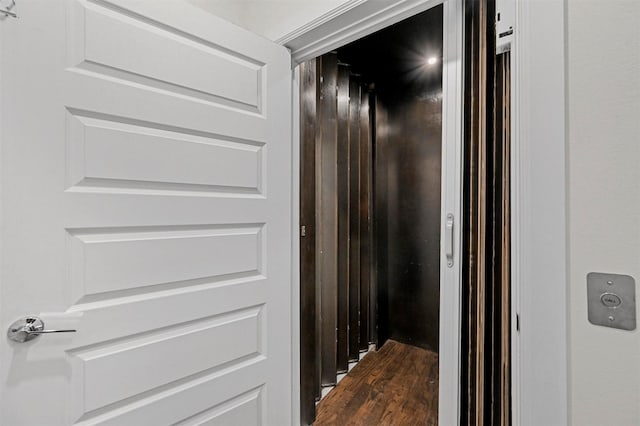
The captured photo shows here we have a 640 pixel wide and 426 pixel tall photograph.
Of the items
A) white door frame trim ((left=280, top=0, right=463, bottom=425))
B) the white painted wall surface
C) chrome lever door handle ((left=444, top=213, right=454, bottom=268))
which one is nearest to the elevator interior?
white door frame trim ((left=280, top=0, right=463, bottom=425))

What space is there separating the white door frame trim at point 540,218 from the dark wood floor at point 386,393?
144cm

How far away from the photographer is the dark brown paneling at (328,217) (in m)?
2.35

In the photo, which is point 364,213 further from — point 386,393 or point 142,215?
point 142,215

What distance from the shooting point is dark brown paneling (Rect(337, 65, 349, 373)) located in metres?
2.57

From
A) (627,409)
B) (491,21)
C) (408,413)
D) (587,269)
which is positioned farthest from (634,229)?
(408,413)

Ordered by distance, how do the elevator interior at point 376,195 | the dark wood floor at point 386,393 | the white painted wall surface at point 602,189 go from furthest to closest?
the elevator interior at point 376,195 < the dark wood floor at point 386,393 < the white painted wall surface at point 602,189

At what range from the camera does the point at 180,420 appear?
1.13 m

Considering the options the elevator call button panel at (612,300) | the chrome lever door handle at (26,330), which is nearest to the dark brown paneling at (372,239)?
the elevator call button panel at (612,300)

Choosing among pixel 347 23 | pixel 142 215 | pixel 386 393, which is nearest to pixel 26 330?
pixel 142 215

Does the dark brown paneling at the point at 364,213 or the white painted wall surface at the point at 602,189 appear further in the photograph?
the dark brown paneling at the point at 364,213

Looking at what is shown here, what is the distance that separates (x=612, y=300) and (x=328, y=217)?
1852mm

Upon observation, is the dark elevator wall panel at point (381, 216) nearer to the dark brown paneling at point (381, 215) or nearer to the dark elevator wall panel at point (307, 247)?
the dark brown paneling at point (381, 215)

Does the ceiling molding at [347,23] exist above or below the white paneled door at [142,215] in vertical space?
above

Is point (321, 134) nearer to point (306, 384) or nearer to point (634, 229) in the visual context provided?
point (306, 384)
